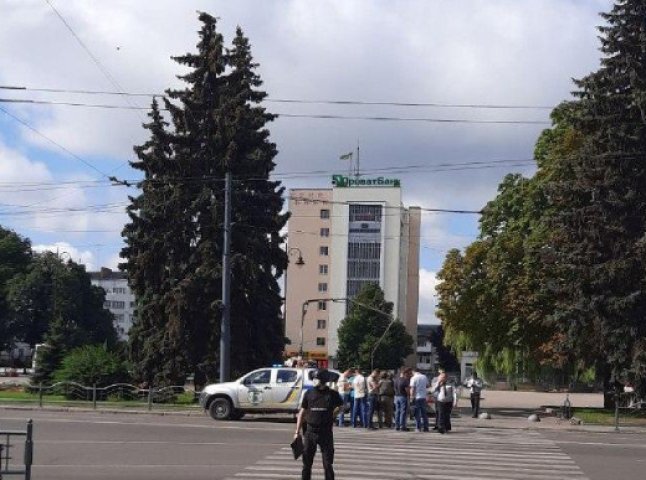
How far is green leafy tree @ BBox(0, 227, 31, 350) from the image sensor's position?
101m

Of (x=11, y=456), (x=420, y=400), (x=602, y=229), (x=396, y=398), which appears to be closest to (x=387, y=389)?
(x=396, y=398)

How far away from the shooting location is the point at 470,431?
30.4 meters

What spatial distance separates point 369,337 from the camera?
371ft

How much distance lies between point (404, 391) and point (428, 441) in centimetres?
422

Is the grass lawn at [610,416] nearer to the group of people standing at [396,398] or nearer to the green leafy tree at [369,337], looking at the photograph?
the group of people standing at [396,398]

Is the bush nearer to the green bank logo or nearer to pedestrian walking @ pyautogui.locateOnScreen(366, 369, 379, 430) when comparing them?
pedestrian walking @ pyautogui.locateOnScreen(366, 369, 379, 430)

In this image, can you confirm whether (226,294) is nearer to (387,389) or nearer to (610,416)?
(387,389)

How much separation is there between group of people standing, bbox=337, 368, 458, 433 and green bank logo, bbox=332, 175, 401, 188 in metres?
99.4

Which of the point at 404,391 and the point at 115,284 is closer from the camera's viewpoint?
the point at 404,391

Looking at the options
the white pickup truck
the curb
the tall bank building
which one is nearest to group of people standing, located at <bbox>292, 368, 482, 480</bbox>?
the white pickup truck

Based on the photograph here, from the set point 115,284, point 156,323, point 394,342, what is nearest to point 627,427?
point 156,323

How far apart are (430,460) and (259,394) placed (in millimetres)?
12717

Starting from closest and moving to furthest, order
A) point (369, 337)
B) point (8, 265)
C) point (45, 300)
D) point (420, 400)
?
point (420, 400), point (45, 300), point (8, 265), point (369, 337)

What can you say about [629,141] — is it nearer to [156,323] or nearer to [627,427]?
[627,427]
